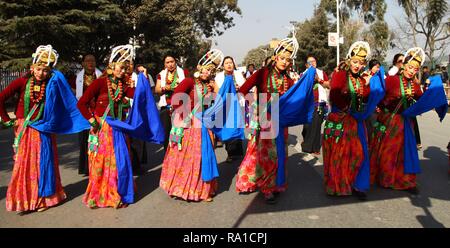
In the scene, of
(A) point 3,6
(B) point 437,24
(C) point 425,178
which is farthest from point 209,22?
(C) point 425,178

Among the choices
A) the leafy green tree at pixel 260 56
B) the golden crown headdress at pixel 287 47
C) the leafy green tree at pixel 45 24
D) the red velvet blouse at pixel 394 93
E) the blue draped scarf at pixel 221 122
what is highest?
the leafy green tree at pixel 260 56

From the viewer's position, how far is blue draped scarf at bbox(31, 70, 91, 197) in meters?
4.83

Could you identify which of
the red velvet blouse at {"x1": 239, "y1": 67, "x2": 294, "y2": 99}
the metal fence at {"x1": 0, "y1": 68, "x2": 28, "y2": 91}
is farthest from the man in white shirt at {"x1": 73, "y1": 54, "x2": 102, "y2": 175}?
the metal fence at {"x1": 0, "y1": 68, "x2": 28, "y2": 91}

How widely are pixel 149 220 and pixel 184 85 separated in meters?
1.71

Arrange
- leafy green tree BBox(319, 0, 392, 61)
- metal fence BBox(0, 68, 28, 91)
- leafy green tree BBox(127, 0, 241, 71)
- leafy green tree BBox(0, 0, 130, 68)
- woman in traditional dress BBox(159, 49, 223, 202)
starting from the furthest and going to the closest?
leafy green tree BBox(319, 0, 392, 61), leafy green tree BBox(127, 0, 241, 71), metal fence BBox(0, 68, 28, 91), leafy green tree BBox(0, 0, 130, 68), woman in traditional dress BBox(159, 49, 223, 202)

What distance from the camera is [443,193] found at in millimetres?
5387

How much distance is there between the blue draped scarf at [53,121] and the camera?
15.9 feet

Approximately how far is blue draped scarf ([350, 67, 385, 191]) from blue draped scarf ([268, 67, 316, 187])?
23.8 inches

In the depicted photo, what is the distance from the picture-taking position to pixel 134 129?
4980 millimetres

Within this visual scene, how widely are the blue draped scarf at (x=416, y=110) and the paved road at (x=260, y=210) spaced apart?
396 mm

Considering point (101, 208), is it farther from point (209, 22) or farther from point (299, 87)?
point (209, 22)

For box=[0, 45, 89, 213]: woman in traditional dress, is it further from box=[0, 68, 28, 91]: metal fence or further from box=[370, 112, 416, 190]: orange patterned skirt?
box=[0, 68, 28, 91]: metal fence

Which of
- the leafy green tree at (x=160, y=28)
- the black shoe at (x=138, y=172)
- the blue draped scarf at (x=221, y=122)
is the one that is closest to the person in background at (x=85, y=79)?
the black shoe at (x=138, y=172)

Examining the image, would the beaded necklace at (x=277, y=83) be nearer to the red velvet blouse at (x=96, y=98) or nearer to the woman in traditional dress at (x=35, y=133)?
the red velvet blouse at (x=96, y=98)
